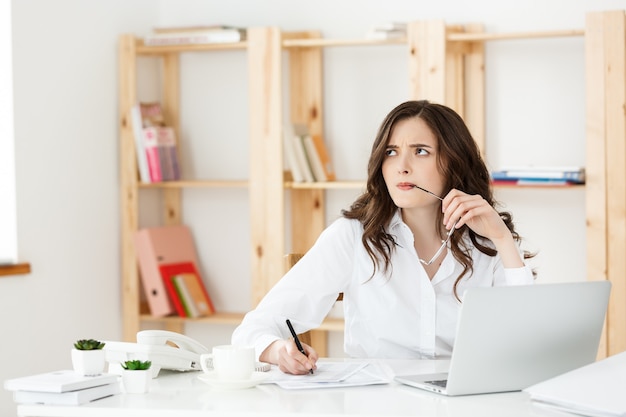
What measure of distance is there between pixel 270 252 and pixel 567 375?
2.55 meters

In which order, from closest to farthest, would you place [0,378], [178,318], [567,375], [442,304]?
1. [567,375]
2. [442,304]
3. [0,378]
4. [178,318]

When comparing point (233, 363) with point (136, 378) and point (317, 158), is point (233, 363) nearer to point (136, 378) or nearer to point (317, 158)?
point (136, 378)

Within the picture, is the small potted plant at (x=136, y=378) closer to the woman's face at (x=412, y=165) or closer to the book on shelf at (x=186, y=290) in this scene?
the woman's face at (x=412, y=165)

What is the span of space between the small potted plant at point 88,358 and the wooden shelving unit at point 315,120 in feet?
7.78

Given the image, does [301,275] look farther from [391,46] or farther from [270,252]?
[391,46]

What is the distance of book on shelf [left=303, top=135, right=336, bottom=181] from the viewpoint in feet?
13.6

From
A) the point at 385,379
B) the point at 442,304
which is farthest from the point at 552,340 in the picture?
the point at 442,304

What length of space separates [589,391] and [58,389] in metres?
0.86

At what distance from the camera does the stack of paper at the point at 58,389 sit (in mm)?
A: 1605

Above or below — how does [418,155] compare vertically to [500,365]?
above

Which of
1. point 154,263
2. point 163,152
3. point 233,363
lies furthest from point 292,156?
point 233,363

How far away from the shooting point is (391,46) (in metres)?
4.28

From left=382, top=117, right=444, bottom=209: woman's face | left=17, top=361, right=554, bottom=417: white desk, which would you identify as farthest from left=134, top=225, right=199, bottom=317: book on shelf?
left=17, top=361, right=554, bottom=417: white desk

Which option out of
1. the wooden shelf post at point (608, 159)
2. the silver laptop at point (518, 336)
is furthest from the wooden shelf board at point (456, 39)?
the silver laptop at point (518, 336)
